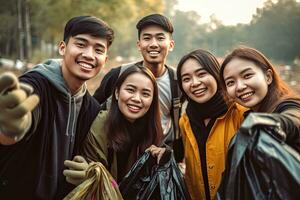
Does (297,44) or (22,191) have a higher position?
(297,44)

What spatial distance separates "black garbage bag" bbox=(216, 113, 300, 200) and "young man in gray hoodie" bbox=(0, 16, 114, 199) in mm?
1243

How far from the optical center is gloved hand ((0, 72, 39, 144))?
164cm

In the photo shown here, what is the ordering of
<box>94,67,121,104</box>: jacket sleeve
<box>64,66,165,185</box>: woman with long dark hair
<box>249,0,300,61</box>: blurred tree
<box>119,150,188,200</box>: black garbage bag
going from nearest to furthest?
<box>119,150,188,200</box>: black garbage bag, <box>64,66,165,185</box>: woman with long dark hair, <box>94,67,121,104</box>: jacket sleeve, <box>249,0,300,61</box>: blurred tree

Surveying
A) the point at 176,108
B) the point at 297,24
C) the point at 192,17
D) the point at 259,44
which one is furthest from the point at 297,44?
the point at 192,17

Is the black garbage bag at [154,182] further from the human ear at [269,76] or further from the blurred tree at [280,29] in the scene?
the blurred tree at [280,29]

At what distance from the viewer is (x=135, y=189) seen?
8.23 ft

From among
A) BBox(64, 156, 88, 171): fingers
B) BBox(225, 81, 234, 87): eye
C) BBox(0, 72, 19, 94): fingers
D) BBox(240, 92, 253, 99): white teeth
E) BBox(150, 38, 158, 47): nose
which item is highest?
BBox(150, 38, 158, 47): nose

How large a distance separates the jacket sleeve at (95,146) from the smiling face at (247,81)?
1.09 meters

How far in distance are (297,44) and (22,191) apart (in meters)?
36.4

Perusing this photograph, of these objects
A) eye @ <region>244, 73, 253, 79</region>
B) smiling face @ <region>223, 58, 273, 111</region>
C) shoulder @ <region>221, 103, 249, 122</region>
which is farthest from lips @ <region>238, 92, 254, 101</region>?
shoulder @ <region>221, 103, 249, 122</region>

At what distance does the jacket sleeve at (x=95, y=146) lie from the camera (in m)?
2.66

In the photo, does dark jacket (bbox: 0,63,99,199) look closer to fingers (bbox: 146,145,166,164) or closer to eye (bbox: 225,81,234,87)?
fingers (bbox: 146,145,166,164)

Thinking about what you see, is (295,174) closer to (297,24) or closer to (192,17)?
(297,24)

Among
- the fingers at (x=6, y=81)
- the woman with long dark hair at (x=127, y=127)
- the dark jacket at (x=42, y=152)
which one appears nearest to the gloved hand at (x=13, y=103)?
the fingers at (x=6, y=81)
